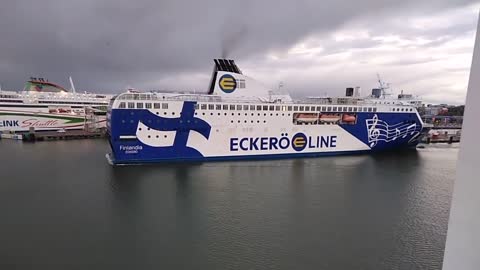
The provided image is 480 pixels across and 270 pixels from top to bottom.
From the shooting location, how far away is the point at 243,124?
39.3 feet

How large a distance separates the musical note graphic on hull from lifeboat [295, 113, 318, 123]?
11.1 feet

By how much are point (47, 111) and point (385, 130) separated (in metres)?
25.9

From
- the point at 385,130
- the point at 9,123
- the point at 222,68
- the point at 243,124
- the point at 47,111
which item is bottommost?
the point at 9,123

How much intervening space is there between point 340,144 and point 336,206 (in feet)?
24.6

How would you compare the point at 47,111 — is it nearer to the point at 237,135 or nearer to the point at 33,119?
the point at 33,119

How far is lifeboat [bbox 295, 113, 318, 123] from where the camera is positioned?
1281 cm

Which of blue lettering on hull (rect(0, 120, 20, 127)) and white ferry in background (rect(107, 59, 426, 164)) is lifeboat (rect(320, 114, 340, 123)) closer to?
white ferry in background (rect(107, 59, 426, 164))

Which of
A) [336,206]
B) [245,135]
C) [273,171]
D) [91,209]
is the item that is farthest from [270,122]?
[91,209]

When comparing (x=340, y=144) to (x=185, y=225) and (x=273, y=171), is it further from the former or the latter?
(x=185, y=225)

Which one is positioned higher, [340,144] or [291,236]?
[340,144]

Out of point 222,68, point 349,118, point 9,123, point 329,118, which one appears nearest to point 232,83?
point 222,68

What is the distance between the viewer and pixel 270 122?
12352mm

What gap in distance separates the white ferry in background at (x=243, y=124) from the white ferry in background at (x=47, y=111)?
41.9 ft

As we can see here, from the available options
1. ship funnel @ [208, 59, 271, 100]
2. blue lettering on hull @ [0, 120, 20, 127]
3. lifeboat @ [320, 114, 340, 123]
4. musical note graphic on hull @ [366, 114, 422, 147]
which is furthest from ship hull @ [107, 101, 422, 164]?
blue lettering on hull @ [0, 120, 20, 127]
